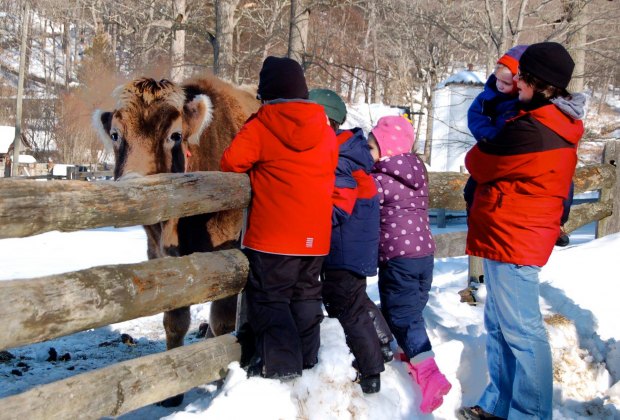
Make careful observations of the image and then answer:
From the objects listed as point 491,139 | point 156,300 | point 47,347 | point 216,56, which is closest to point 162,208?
point 156,300

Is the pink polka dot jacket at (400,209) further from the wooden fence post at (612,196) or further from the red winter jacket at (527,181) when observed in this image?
the wooden fence post at (612,196)

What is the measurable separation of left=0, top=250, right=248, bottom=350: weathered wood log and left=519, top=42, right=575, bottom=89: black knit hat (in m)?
1.93

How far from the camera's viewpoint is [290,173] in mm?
3746

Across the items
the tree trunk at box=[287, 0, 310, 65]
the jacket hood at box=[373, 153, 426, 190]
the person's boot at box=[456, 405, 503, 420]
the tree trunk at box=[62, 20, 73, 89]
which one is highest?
the tree trunk at box=[62, 20, 73, 89]

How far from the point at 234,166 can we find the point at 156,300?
88 centimetres

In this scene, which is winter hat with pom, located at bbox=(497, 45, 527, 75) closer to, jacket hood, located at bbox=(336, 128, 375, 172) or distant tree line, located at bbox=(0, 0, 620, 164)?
jacket hood, located at bbox=(336, 128, 375, 172)

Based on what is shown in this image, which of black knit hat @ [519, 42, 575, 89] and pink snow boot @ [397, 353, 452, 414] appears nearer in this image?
black knit hat @ [519, 42, 575, 89]

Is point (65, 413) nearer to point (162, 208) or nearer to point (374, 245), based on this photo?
point (162, 208)

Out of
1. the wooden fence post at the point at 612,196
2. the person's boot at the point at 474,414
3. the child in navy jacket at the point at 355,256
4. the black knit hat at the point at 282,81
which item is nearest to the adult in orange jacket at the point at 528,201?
the person's boot at the point at 474,414

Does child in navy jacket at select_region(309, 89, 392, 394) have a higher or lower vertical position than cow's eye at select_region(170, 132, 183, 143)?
lower

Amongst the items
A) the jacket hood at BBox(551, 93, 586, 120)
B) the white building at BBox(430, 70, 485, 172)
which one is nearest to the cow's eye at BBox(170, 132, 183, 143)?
the jacket hood at BBox(551, 93, 586, 120)

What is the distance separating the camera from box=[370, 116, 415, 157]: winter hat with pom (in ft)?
14.2

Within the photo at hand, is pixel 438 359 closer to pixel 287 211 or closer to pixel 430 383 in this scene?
pixel 430 383

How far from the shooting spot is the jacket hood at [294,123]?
12.2 ft
